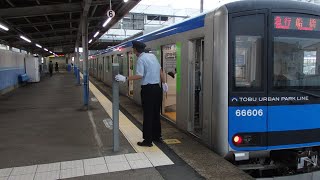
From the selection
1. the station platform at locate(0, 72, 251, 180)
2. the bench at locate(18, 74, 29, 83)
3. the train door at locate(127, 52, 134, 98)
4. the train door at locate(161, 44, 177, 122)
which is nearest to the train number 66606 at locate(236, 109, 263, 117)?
the station platform at locate(0, 72, 251, 180)

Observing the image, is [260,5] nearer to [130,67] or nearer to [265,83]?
[265,83]

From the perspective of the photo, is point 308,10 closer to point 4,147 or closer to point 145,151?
point 145,151

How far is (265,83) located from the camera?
4.55m

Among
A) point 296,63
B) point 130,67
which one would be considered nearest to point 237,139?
point 296,63

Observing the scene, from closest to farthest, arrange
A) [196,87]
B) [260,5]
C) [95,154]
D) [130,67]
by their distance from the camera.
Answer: [260,5] → [95,154] → [196,87] → [130,67]

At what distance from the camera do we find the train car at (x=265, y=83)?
4.52 meters

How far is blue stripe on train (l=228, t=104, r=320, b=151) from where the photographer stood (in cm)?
456

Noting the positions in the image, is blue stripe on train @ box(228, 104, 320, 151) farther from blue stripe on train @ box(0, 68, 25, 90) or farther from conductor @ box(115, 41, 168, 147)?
blue stripe on train @ box(0, 68, 25, 90)

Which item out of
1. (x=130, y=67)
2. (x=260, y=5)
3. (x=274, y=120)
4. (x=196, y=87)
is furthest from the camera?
(x=130, y=67)

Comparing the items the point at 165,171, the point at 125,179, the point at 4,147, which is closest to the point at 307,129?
the point at 165,171

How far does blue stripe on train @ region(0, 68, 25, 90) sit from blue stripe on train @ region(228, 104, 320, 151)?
13.5 metres

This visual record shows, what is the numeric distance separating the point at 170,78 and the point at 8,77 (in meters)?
12.3

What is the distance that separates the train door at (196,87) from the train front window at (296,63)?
140 centimetres

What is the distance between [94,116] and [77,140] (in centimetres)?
264
